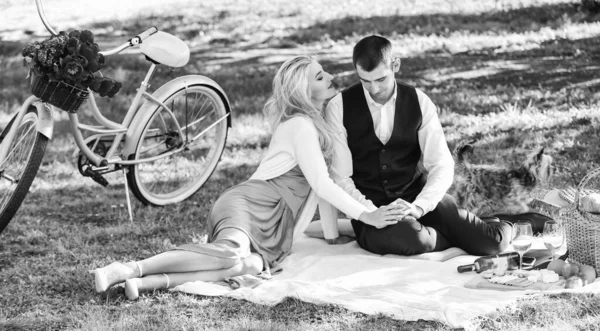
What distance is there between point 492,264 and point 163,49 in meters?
2.48

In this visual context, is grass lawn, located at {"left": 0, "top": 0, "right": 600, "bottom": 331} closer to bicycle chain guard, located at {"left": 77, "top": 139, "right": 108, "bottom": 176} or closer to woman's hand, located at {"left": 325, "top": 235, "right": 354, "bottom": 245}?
bicycle chain guard, located at {"left": 77, "top": 139, "right": 108, "bottom": 176}

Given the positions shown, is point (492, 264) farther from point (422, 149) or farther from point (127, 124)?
point (127, 124)

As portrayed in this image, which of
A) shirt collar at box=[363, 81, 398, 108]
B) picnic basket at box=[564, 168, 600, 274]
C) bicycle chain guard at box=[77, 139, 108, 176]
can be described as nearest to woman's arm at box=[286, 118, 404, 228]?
shirt collar at box=[363, 81, 398, 108]

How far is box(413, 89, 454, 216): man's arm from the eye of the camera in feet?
14.8

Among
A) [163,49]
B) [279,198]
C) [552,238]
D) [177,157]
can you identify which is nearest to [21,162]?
[163,49]

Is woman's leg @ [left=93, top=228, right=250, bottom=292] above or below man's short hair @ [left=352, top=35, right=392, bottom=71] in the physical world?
below

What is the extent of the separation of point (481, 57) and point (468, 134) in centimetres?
285

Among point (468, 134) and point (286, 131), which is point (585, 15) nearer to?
point (468, 134)

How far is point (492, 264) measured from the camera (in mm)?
4230

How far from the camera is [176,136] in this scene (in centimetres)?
575

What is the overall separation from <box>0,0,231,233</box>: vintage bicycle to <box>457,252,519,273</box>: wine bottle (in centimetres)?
224

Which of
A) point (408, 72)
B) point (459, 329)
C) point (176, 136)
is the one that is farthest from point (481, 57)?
point (459, 329)

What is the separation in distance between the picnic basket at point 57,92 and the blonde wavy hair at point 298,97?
1.15m

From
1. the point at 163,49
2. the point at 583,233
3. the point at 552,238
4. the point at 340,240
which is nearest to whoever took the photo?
the point at 583,233
